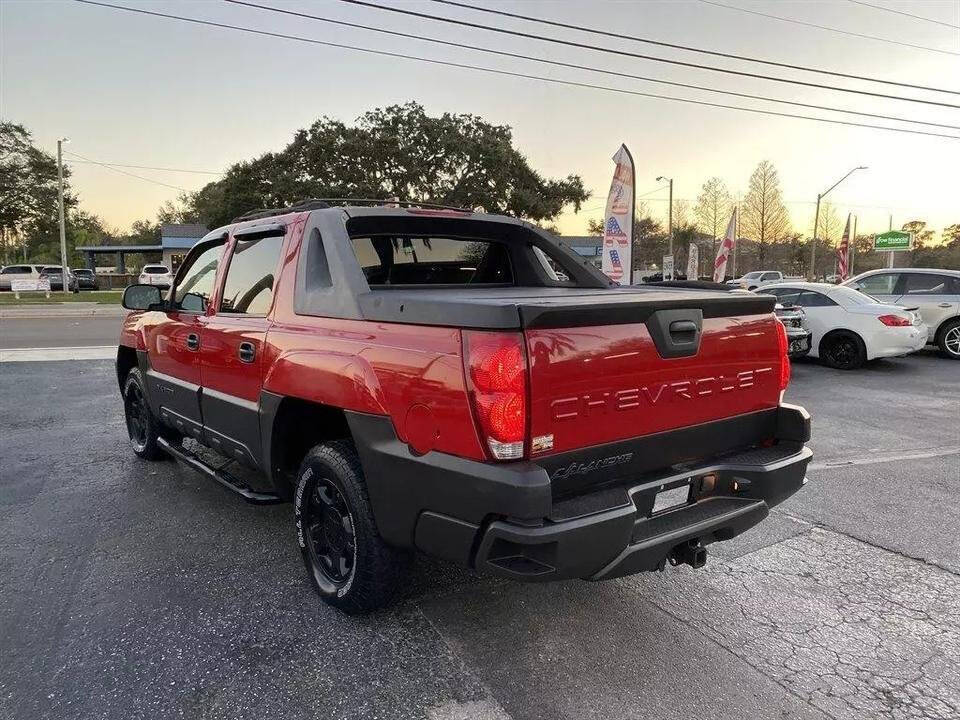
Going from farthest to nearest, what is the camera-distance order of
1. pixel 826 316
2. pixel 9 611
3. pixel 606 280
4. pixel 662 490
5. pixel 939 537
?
1. pixel 826 316
2. pixel 606 280
3. pixel 939 537
4. pixel 9 611
5. pixel 662 490

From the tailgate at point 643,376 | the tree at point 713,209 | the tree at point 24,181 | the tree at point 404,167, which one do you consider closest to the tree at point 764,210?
the tree at point 713,209

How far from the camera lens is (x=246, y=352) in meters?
3.41

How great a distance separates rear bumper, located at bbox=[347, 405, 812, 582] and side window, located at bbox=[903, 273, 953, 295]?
1223 centimetres

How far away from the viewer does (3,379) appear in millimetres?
9242

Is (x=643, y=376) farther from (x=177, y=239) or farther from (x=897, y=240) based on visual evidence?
(x=177, y=239)

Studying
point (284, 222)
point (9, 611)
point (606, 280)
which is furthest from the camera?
point (606, 280)

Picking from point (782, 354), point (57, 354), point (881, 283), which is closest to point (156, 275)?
point (57, 354)

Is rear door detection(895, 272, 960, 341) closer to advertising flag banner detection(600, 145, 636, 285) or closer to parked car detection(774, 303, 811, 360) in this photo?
parked car detection(774, 303, 811, 360)

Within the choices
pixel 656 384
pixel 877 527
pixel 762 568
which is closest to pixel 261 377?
pixel 656 384

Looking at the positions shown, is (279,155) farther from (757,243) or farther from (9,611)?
(757,243)

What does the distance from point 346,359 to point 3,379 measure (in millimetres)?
9199

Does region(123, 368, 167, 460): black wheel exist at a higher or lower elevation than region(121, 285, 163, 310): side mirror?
lower

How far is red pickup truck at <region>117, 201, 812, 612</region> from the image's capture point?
→ 218 cm

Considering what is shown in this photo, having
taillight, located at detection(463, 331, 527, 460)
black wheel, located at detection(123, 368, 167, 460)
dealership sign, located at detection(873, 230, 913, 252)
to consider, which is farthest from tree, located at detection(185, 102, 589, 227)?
taillight, located at detection(463, 331, 527, 460)
